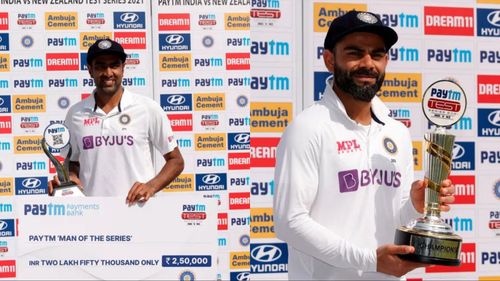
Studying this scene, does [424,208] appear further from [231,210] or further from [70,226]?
[231,210]

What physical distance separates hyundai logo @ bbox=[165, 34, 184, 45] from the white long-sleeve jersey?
4529mm

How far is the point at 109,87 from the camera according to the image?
11.8 feet

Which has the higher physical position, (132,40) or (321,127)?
(132,40)

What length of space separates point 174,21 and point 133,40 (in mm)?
481

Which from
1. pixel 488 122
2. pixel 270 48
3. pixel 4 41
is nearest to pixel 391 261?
pixel 270 48

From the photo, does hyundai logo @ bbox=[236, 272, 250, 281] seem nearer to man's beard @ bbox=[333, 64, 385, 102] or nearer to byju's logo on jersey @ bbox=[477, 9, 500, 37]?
byju's logo on jersey @ bbox=[477, 9, 500, 37]

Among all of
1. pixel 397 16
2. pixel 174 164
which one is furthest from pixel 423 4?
pixel 174 164

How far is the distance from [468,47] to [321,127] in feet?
7.64

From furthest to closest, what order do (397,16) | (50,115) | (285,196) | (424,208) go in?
(50,115) < (397,16) < (424,208) < (285,196)

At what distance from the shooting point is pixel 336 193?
65.9 inches

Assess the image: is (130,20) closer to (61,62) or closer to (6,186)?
(61,62)

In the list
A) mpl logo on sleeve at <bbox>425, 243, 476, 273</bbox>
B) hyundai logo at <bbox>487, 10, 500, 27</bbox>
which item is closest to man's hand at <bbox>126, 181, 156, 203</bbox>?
mpl logo on sleeve at <bbox>425, 243, 476, 273</bbox>

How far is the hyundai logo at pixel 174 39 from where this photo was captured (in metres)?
6.12

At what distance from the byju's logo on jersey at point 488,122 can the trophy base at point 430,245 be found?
218 cm
